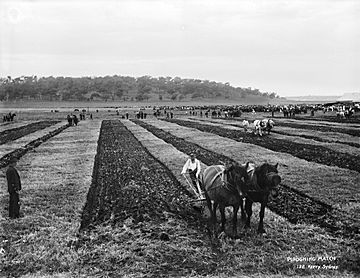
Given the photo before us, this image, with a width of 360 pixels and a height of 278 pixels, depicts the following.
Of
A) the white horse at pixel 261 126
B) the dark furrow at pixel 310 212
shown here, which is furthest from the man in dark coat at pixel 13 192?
the white horse at pixel 261 126

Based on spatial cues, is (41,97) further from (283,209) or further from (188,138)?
(283,209)

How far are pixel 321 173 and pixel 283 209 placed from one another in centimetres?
676

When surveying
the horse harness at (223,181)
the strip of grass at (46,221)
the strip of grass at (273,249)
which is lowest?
the strip of grass at (46,221)

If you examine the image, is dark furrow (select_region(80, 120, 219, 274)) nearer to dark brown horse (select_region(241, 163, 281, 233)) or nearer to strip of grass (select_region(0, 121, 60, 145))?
dark brown horse (select_region(241, 163, 281, 233))

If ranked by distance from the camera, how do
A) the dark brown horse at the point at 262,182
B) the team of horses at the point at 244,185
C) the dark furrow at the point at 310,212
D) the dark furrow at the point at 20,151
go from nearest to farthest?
the dark brown horse at the point at 262,182
the team of horses at the point at 244,185
the dark furrow at the point at 310,212
the dark furrow at the point at 20,151

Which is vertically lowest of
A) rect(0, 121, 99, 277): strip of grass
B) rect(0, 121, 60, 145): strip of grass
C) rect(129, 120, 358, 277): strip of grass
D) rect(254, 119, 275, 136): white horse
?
rect(0, 121, 60, 145): strip of grass

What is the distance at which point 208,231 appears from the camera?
Result: 1150 centimetres

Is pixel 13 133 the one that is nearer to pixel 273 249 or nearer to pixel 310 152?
pixel 310 152

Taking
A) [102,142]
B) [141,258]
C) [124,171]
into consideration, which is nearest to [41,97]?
[102,142]

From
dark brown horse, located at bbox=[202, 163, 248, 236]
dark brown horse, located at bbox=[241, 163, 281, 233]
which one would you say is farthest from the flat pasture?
dark brown horse, located at bbox=[241, 163, 281, 233]

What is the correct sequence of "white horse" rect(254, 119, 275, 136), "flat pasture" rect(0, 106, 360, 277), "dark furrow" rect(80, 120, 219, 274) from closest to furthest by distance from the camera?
"flat pasture" rect(0, 106, 360, 277), "dark furrow" rect(80, 120, 219, 274), "white horse" rect(254, 119, 275, 136)

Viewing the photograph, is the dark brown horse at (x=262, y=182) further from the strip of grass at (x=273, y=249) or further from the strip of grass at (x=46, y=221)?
the strip of grass at (x=46, y=221)

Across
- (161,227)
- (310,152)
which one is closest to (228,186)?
(161,227)

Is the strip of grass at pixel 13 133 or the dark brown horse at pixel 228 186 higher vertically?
the dark brown horse at pixel 228 186
